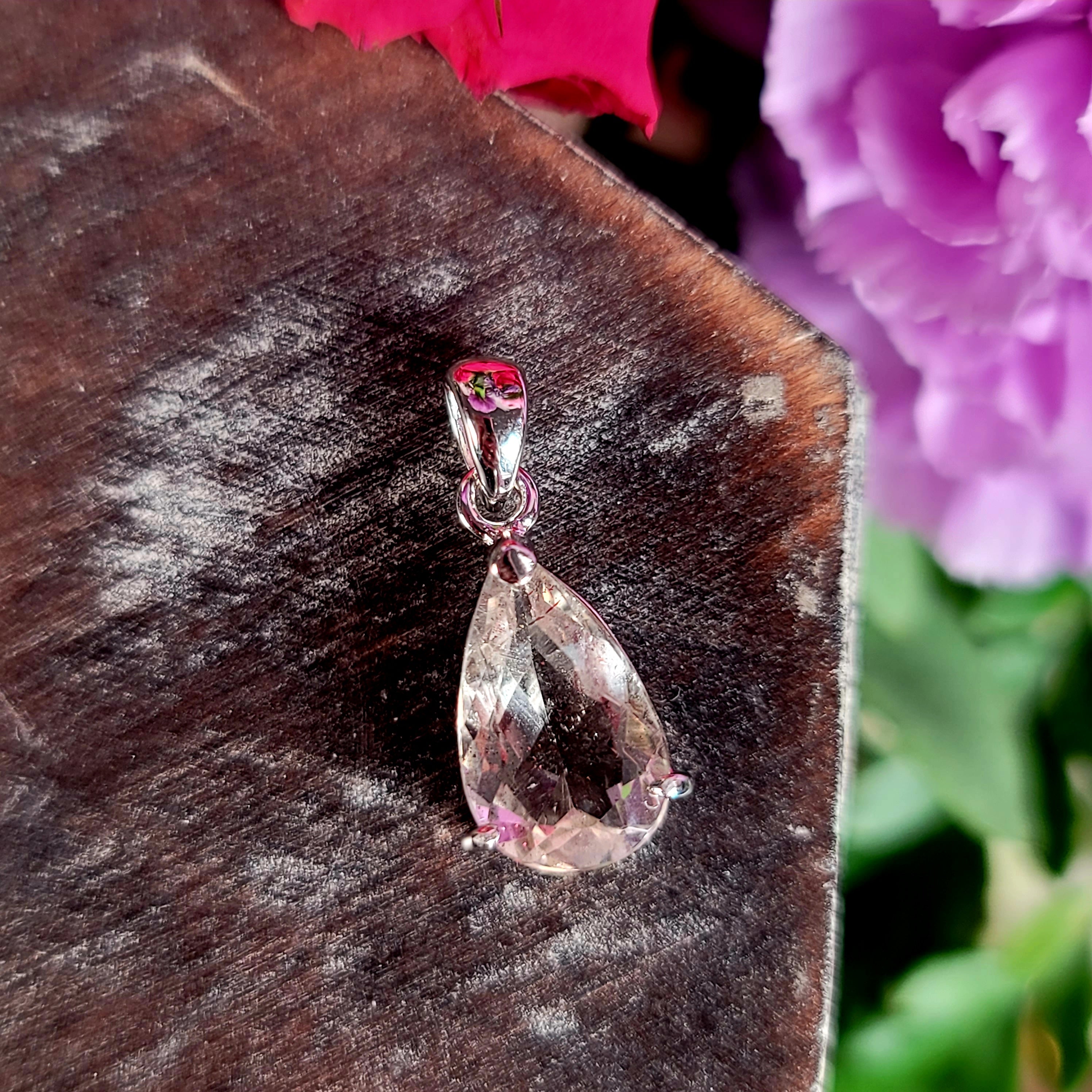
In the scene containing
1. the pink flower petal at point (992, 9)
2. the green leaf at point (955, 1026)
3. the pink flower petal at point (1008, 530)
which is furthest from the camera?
the green leaf at point (955, 1026)

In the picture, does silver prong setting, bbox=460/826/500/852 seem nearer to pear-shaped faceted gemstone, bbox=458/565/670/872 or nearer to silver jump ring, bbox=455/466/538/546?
pear-shaped faceted gemstone, bbox=458/565/670/872

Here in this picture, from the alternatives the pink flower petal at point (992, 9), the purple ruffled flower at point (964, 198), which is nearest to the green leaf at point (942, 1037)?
the purple ruffled flower at point (964, 198)

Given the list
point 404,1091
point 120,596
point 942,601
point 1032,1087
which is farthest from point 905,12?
point 1032,1087

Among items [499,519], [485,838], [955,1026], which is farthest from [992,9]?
[955,1026]

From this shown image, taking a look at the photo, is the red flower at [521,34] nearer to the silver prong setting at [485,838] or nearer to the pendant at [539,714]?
the pendant at [539,714]

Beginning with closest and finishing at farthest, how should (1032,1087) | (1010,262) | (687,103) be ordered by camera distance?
(1010,262)
(687,103)
(1032,1087)

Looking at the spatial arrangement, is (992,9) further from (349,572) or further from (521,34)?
(349,572)

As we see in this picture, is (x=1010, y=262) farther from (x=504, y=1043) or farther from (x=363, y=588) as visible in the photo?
(x=504, y=1043)

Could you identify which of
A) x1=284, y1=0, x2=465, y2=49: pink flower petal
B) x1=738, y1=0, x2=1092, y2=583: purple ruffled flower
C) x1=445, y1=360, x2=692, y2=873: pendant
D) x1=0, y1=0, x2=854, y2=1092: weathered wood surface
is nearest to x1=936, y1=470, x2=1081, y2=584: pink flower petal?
x1=738, y1=0, x2=1092, y2=583: purple ruffled flower
